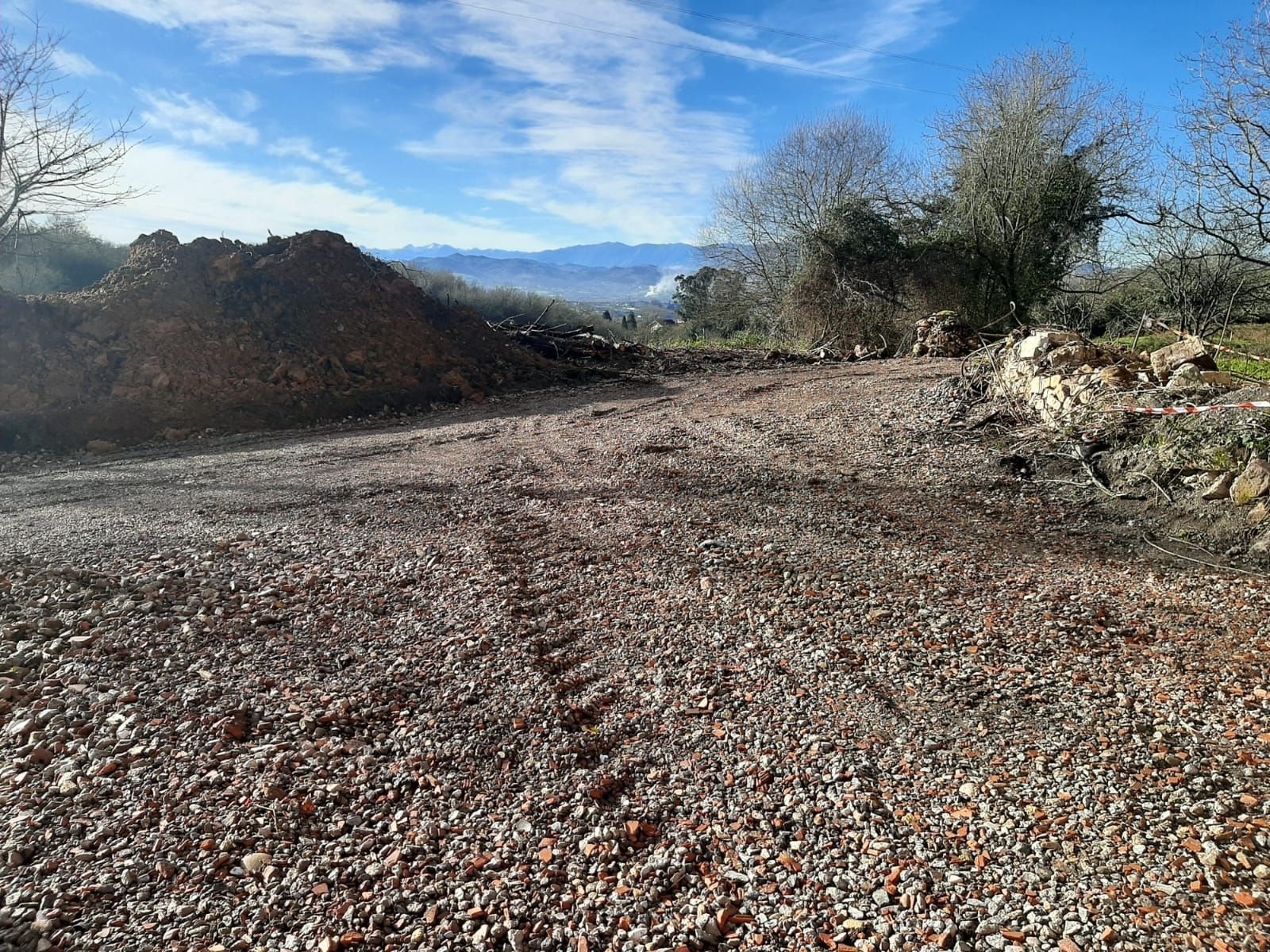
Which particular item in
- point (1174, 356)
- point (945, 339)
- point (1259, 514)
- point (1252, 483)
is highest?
point (945, 339)

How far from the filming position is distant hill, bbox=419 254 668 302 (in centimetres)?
10738

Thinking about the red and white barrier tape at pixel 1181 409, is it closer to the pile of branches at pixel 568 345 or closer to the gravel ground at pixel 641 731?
the gravel ground at pixel 641 731

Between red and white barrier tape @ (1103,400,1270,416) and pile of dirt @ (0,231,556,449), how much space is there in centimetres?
821

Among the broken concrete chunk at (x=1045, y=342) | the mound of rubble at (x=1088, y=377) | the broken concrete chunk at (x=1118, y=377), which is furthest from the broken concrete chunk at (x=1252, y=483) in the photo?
the broken concrete chunk at (x=1045, y=342)

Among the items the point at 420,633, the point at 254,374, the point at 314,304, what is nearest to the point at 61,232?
the point at 314,304

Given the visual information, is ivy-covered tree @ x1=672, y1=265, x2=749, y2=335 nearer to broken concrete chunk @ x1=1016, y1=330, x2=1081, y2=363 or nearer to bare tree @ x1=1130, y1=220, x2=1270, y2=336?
bare tree @ x1=1130, y1=220, x2=1270, y2=336

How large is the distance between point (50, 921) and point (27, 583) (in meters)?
2.42

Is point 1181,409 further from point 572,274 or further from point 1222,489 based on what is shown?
point 572,274

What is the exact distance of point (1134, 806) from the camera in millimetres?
1868

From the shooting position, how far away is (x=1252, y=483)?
3586 millimetres

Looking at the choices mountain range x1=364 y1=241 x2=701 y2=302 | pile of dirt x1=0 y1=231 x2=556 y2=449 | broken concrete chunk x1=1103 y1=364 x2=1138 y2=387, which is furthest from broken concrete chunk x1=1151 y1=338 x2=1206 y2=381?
mountain range x1=364 y1=241 x2=701 y2=302

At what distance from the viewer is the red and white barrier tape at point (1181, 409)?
3.78 metres

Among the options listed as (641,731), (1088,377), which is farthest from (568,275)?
(641,731)

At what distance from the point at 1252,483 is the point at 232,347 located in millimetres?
11064
